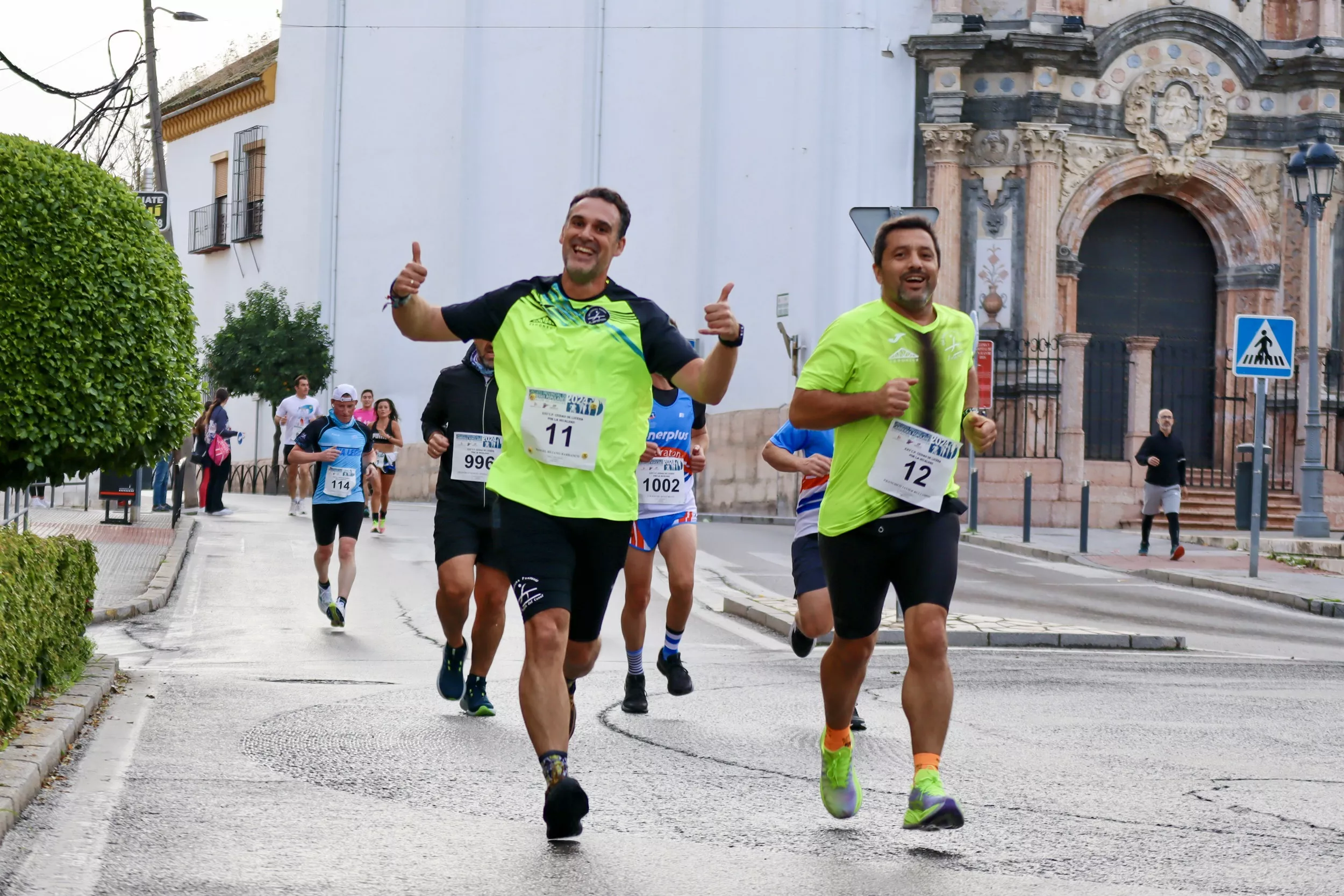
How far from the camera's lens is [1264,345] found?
19281mm

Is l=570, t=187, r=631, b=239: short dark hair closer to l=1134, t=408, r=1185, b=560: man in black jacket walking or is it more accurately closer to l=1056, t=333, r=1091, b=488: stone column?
l=1134, t=408, r=1185, b=560: man in black jacket walking

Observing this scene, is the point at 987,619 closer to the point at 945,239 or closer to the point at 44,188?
the point at 44,188

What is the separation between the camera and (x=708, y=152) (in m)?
35.3

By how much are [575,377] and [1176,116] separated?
92.4ft

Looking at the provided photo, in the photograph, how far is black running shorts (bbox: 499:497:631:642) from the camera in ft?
18.7

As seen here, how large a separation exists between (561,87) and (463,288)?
4336 millimetres

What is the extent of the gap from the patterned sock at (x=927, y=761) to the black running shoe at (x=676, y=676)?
11.8ft

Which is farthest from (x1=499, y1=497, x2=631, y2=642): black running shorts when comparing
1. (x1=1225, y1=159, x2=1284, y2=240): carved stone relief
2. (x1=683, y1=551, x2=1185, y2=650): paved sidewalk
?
(x1=1225, y1=159, x2=1284, y2=240): carved stone relief

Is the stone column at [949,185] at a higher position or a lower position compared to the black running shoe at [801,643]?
higher

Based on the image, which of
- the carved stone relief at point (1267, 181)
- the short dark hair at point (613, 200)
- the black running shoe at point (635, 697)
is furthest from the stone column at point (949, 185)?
the short dark hair at point (613, 200)

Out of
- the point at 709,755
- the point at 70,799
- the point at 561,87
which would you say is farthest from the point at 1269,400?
the point at 70,799

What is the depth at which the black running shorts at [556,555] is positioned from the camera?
18.7ft

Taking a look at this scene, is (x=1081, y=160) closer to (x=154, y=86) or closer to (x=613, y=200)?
(x=154, y=86)

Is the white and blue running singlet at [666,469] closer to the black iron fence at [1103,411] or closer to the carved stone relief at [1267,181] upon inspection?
the black iron fence at [1103,411]
